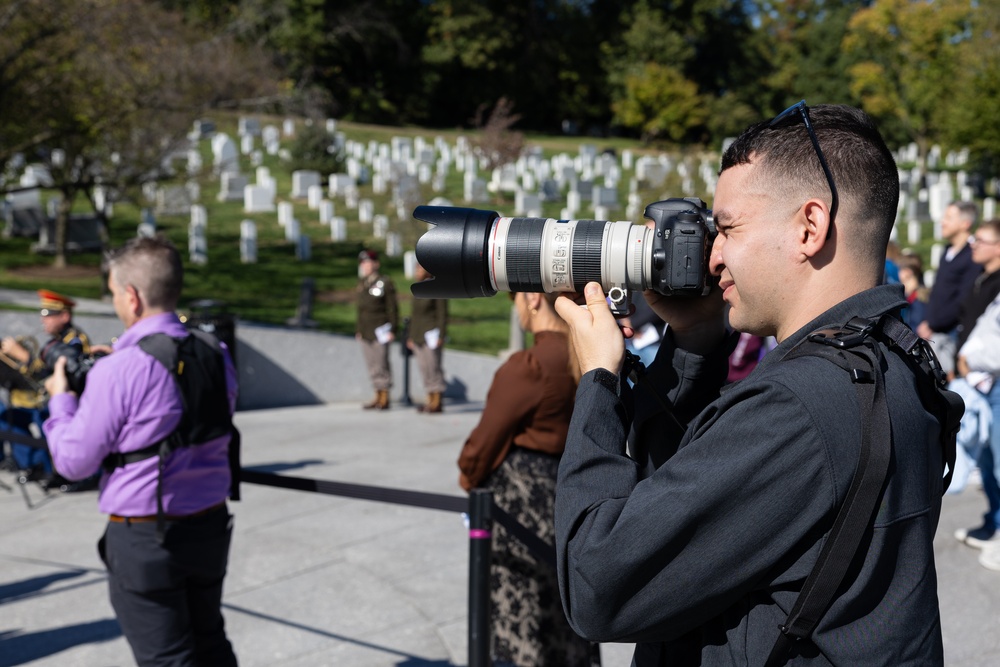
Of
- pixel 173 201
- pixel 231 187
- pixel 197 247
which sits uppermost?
pixel 231 187

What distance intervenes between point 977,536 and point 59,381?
5462 mm

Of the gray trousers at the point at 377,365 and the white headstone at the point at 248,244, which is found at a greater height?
the white headstone at the point at 248,244

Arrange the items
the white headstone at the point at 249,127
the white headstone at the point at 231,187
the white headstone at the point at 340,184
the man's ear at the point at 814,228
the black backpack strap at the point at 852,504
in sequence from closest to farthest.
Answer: the black backpack strap at the point at 852,504 < the man's ear at the point at 814,228 < the white headstone at the point at 231,187 < the white headstone at the point at 340,184 < the white headstone at the point at 249,127

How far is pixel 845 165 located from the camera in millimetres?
1713

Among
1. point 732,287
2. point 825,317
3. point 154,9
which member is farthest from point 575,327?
point 154,9

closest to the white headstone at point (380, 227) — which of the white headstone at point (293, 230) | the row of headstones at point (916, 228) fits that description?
the white headstone at point (293, 230)

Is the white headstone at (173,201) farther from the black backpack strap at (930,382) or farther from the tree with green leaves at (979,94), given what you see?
the tree with green leaves at (979,94)

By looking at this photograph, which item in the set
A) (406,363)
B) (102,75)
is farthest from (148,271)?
(102,75)

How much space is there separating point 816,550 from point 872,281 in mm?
483

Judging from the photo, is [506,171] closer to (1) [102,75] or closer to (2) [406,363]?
(1) [102,75]

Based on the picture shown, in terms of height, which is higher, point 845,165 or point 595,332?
point 845,165

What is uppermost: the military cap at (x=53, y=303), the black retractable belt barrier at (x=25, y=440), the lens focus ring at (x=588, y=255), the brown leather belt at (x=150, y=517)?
the lens focus ring at (x=588, y=255)

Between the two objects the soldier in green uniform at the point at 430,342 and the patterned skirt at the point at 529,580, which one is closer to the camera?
the patterned skirt at the point at 529,580

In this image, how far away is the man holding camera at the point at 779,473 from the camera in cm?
158
